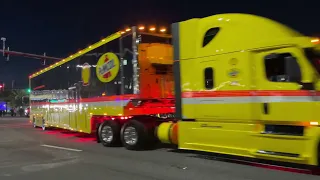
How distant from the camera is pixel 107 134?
12898 millimetres

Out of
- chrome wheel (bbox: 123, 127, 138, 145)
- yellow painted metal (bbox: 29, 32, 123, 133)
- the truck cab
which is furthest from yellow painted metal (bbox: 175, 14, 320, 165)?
yellow painted metal (bbox: 29, 32, 123, 133)

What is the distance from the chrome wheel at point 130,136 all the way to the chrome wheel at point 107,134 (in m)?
0.86

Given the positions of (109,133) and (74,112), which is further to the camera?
(74,112)

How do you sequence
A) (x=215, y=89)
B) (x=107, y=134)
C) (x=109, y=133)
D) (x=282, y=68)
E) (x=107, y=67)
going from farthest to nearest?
(x=107, y=67) < (x=107, y=134) < (x=109, y=133) < (x=215, y=89) < (x=282, y=68)

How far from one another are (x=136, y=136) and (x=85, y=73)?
4.65 m

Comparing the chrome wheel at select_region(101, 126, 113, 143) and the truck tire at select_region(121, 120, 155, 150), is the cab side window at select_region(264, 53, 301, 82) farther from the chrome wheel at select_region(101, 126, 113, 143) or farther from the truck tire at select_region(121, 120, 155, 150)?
the chrome wheel at select_region(101, 126, 113, 143)

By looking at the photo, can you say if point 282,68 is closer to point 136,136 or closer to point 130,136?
point 136,136

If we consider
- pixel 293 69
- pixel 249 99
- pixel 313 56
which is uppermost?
pixel 313 56

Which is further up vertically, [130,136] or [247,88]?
[247,88]

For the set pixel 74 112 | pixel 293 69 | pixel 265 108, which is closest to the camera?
pixel 293 69

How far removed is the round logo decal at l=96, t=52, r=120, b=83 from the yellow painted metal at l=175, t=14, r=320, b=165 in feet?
11.1

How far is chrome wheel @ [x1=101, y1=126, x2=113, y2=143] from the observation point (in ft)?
41.6

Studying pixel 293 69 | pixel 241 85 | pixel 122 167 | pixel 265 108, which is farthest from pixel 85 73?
pixel 293 69

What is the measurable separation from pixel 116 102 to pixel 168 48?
249cm
